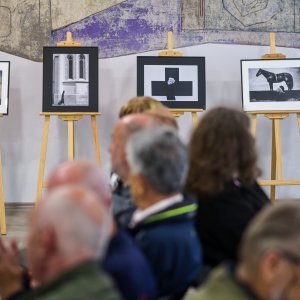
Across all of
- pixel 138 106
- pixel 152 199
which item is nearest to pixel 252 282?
pixel 152 199

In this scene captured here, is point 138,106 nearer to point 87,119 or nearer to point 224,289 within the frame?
point 224,289

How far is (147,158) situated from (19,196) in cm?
529

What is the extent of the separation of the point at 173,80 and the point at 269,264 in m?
5.04

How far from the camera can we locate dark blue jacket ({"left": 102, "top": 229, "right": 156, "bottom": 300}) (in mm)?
1590

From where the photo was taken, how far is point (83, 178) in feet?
5.54

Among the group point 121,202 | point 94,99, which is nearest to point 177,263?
point 121,202

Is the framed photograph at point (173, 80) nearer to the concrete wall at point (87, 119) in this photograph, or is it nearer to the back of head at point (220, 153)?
the concrete wall at point (87, 119)

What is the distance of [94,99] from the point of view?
6.06 meters

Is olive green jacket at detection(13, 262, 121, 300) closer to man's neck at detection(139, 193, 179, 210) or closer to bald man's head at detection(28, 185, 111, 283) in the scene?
bald man's head at detection(28, 185, 111, 283)

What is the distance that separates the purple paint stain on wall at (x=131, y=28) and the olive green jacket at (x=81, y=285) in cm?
586

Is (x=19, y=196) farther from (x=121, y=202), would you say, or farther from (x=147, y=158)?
(x=147, y=158)

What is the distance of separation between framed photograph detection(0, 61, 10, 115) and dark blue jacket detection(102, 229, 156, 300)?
15.0 feet

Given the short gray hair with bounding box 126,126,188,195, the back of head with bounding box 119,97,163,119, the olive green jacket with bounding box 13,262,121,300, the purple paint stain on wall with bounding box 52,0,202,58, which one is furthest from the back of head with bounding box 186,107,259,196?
the purple paint stain on wall with bounding box 52,0,202,58

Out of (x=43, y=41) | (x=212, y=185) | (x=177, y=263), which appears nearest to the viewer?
(x=177, y=263)
